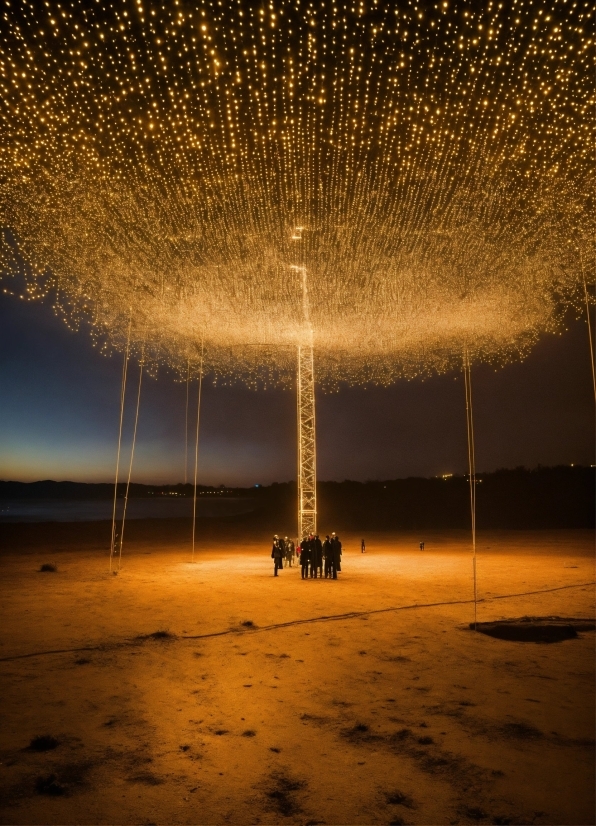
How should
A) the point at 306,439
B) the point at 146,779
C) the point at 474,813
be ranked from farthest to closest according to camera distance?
1. the point at 306,439
2. the point at 146,779
3. the point at 474,813

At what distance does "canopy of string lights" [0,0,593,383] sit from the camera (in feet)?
15.0

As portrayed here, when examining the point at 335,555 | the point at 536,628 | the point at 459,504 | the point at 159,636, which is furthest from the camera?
the point at 459,504

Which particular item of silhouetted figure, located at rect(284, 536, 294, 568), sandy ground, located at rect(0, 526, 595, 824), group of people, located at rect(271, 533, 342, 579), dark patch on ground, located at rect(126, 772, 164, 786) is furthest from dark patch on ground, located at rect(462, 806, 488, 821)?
silhouetted figure, located at rect(284, 536, 294, 568)

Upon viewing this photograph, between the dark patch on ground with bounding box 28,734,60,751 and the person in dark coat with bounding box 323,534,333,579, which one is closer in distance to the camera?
the dark patch on ground with bounding box 28,734,60,751

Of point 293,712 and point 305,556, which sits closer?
point 293,712

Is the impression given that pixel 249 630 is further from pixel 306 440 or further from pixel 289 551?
pixel 306 440

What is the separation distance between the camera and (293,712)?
174 inches

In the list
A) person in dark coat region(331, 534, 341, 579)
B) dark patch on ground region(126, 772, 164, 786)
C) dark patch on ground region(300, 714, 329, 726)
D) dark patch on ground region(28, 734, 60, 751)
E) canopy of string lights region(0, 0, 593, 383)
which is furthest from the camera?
person in dark coat region(331, 534, 341, 579)

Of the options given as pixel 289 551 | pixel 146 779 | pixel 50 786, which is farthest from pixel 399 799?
pixel 289 551

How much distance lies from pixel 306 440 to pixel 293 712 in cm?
1128

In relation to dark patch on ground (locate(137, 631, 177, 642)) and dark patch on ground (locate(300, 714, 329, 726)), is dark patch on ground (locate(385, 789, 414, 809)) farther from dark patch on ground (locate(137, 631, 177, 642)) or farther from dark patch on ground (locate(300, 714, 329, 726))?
dark patch on ground (locate(137, 631, 177, 642))

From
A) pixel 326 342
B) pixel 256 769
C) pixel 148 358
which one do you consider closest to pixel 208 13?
pixel 256 769

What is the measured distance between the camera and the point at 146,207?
7.23 m

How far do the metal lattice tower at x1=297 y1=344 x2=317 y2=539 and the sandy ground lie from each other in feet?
18.3
